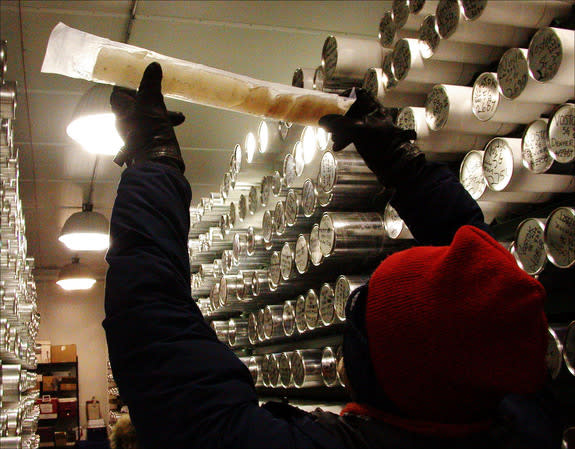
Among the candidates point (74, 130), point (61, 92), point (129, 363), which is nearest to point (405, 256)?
point (129, 363)

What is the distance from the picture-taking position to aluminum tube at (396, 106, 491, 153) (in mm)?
1816

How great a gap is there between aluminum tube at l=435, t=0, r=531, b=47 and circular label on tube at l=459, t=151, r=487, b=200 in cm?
32

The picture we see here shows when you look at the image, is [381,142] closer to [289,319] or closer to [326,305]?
[326,305]

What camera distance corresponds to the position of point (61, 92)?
4.36 m

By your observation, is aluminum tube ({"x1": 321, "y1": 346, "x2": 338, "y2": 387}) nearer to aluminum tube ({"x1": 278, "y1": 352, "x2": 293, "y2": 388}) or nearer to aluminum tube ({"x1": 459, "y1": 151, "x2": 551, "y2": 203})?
aluminum tube ({"x1": 278, "y1": 352, "x2": 293, "y2": 388})

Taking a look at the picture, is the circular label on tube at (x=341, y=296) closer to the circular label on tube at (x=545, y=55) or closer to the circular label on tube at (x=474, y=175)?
the circular label on tube at (x=474, y=175)

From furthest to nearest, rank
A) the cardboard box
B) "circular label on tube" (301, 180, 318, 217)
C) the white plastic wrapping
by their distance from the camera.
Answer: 1. the cardboard box
2. "circular label on tube" (301, 180, 318, 217)
3. the white plastic wrapping

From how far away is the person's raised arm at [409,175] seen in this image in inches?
49.8

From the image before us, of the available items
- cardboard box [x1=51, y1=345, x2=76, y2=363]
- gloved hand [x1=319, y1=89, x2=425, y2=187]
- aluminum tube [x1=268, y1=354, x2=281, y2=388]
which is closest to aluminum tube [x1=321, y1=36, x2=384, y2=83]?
gloved hand [x1=319, y1=89, x2=425, y2=187]

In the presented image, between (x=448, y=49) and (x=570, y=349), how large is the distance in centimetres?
92

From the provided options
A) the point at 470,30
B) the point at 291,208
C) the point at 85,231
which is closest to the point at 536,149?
the point at 470,30

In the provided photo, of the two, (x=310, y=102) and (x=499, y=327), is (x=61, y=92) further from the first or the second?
(x=499, y=327)

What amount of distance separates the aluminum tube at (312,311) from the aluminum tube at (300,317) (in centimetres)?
7

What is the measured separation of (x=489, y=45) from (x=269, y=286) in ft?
5.72
